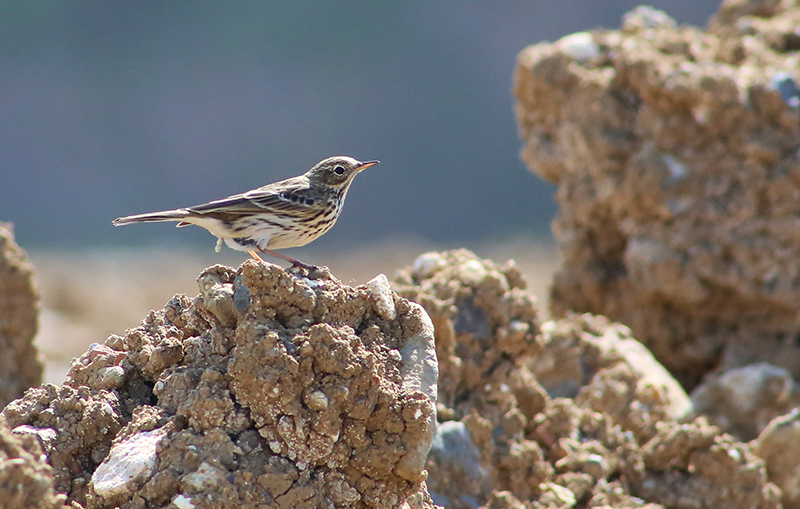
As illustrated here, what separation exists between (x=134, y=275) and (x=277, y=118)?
12.1 m

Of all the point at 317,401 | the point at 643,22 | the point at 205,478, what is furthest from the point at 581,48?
the point at 205,478

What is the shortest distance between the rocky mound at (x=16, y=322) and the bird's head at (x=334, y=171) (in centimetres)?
189

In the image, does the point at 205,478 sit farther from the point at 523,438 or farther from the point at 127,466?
the point at 523,438

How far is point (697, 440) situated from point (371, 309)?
Result: 7.57 ft

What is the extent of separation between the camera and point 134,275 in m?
15.5

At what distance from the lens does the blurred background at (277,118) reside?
2227 centimetres

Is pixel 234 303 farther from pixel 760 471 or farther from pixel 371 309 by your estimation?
pixel 760 471

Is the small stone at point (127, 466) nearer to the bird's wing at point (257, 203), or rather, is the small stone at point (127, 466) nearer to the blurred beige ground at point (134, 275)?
the bird's wing at point (257, 203)

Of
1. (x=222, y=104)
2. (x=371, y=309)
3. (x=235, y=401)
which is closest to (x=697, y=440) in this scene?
(x=371, y=309)

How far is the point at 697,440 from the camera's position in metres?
5.10

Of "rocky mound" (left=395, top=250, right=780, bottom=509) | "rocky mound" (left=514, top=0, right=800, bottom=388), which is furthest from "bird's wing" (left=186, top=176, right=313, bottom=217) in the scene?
"rocky mound" (left=514, top=0, right=800, bottom=388)

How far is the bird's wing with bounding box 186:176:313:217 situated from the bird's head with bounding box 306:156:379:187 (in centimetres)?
23

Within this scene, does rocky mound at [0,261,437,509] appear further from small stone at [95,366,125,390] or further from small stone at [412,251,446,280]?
small stone at [412,251,446,280]

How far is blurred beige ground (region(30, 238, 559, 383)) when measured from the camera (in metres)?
11.3
